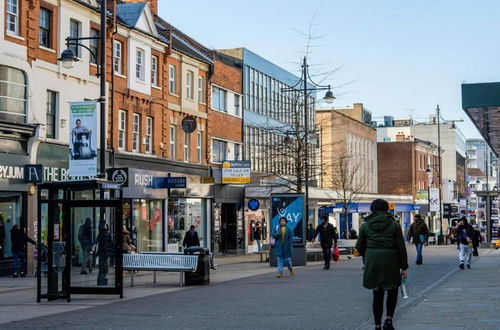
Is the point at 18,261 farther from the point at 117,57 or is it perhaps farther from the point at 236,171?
the point at 236,171

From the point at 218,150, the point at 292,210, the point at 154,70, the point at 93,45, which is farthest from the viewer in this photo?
the point at 218,150

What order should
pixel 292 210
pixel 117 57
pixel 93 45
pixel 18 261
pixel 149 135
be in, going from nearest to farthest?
pixel 18 261, pixel 292 210, pixel 93 45, pixel 117 57, pixel 149 135

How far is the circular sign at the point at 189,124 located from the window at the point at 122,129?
5.09 m

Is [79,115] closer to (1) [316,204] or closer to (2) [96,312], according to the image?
(2) [96,312]

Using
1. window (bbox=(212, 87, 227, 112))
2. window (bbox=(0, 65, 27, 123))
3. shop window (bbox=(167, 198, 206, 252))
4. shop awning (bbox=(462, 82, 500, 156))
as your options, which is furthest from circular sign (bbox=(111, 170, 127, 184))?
window (bbox=(212, 87, 227, 112))

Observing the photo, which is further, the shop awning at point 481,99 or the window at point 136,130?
the window at point 136,130

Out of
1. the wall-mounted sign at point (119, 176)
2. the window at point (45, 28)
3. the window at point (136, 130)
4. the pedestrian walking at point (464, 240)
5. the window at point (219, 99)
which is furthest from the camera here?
the window at point (219, 99)

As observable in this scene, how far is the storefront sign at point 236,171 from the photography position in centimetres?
4438

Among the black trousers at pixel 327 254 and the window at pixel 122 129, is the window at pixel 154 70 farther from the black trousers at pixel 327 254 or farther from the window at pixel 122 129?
the black trousers at pixel 327 254

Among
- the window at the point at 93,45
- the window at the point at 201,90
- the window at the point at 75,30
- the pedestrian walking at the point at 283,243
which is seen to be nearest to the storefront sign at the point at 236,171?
the window at the point at 201,90

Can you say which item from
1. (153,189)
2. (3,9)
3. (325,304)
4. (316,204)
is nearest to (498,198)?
(316,204)

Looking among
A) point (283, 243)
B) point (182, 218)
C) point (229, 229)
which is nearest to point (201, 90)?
point (182, 218)

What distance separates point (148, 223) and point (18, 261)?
11.2m

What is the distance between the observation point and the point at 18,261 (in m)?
27.0
